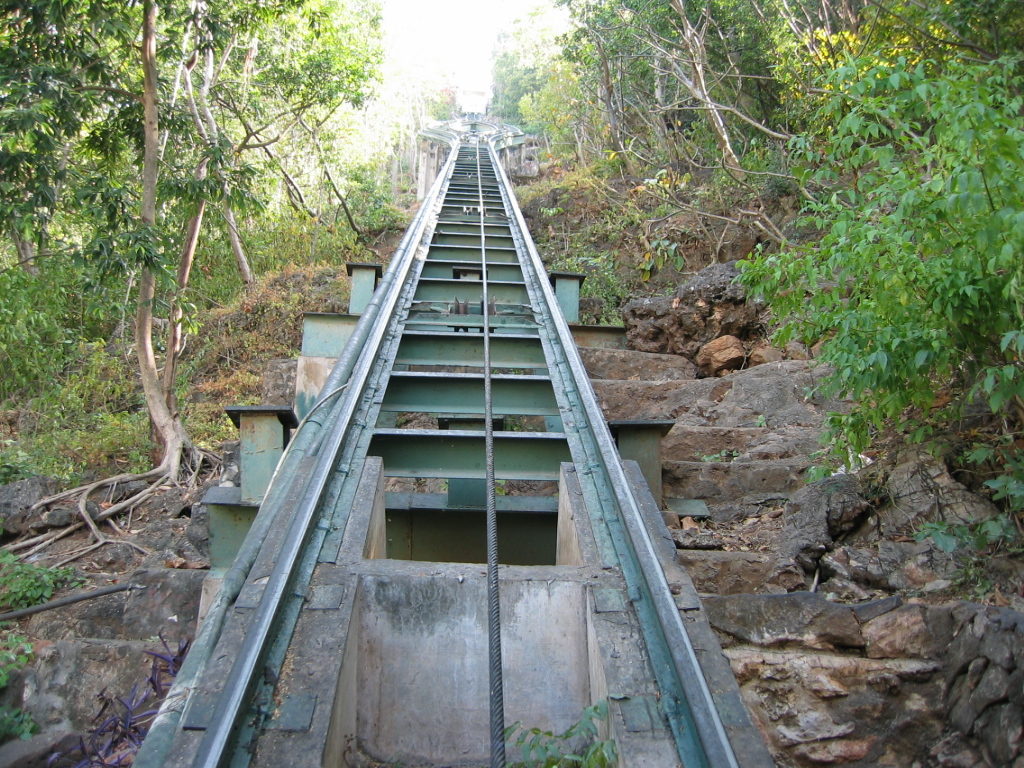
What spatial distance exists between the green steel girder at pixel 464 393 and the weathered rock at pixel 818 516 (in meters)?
1.46

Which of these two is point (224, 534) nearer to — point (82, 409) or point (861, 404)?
point (861, 404)

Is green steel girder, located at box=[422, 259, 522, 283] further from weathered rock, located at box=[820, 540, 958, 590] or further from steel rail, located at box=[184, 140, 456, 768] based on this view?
weathered rock, located at box=[820, 540, 958, 590]

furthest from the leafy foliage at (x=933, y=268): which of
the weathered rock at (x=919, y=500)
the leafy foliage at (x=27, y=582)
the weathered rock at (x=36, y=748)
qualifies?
the leafy foliage at (x=27, y=582)

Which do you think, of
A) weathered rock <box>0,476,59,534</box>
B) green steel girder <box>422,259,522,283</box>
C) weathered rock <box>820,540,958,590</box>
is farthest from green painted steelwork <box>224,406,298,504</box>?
green steel girder <box>422,259,522,283</box>

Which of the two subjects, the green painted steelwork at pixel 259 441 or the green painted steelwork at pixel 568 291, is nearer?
the green painted steelwork at pixel 259 441

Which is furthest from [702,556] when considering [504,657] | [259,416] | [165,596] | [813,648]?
[165,596]

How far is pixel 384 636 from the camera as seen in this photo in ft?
8.89

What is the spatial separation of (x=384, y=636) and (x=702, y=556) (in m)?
1.46

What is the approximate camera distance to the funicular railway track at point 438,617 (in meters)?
2.04

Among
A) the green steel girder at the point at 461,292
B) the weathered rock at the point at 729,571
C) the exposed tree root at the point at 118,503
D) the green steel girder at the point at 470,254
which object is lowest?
the exposed tree root at the point at 118,503

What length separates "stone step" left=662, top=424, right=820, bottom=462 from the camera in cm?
472

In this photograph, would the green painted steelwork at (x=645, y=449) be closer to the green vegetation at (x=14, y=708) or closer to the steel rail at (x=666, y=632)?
the steel rail at (x=666, y=632)

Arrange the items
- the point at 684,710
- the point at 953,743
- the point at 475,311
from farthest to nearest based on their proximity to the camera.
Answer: the point at 475,311, the point at 953,743, the point at 684,710

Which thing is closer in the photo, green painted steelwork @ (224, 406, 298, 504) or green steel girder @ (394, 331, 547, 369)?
green painted steelwork @ (224, 406, 298, 504)
